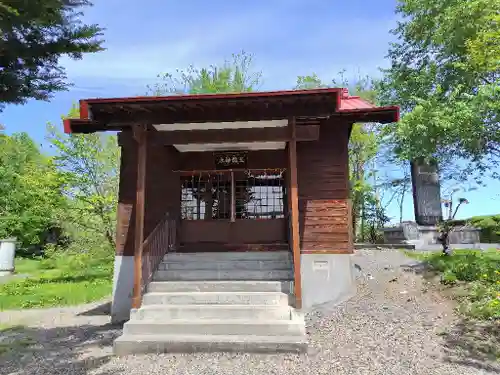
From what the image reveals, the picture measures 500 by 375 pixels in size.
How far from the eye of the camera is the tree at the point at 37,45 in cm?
418

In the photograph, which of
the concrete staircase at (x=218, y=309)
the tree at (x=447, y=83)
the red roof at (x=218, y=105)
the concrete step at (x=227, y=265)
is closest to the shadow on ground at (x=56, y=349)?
the concrete staircase at (x=218, y=309)

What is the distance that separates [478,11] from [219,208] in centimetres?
1199

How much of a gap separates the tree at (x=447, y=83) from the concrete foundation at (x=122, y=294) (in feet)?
27.4

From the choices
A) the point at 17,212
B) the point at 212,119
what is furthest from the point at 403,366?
the point at 17,212

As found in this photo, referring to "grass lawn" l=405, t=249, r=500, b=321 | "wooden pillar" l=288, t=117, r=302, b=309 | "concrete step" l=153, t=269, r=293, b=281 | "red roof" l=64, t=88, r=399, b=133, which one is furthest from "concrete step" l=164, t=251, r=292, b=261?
"grass lawn" l=405, t=249, r=500, b=321

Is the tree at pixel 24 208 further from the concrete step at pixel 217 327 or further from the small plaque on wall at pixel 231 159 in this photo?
the concrete step at pixel 217 327

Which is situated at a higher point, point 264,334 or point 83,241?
point 83,241

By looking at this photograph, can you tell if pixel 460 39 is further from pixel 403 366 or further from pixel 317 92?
pixel 403 366

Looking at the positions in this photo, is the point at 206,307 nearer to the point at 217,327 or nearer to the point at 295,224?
the point at 217,327

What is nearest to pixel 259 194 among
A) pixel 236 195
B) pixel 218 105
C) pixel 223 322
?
pixel 236 195

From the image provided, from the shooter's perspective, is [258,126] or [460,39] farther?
[460,39]

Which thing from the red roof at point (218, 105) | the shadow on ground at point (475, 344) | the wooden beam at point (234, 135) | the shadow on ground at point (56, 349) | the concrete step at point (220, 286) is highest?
the red roof at point (218, 105)

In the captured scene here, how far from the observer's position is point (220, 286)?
21.0 feet

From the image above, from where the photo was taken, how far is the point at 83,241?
18.5m
